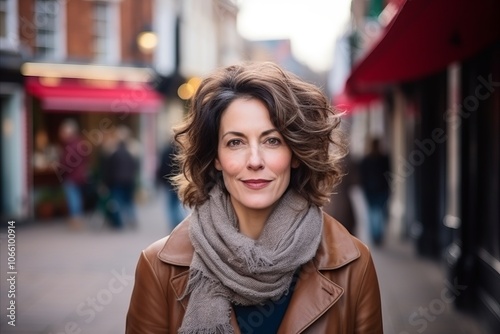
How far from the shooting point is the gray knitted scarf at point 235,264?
7.20 feet

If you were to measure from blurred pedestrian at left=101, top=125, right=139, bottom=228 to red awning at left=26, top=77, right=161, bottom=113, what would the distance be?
2479 millimetres

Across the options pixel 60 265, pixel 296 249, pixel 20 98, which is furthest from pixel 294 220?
pixel 20 98

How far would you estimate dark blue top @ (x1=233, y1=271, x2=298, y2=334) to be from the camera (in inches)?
88.4

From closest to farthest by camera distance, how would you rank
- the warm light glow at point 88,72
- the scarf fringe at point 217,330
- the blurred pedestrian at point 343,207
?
1. the scarf fringe at point 217,330
2. the blurred pedestrian at point 343,207
3. the warm light glow at point 88,72

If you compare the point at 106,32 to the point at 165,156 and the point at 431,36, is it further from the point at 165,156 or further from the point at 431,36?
the point at 431,36

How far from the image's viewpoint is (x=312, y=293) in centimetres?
223

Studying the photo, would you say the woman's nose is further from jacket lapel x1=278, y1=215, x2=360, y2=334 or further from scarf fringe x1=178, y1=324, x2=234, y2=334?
scarf fringe x1=178, y1=324, x2=234, y2=334

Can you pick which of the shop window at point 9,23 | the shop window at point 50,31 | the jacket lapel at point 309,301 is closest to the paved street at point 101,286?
the jacket lapel at point 309,301

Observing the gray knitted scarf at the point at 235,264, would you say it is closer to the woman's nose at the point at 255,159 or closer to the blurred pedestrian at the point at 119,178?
the woman's nose at the point at 255,159

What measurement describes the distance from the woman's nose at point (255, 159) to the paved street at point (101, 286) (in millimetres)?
4035

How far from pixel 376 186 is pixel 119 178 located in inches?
205

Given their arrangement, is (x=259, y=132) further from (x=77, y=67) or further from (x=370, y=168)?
(x=77, y=67)

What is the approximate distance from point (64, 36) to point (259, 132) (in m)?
15.7

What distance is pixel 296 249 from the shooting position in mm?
2230
